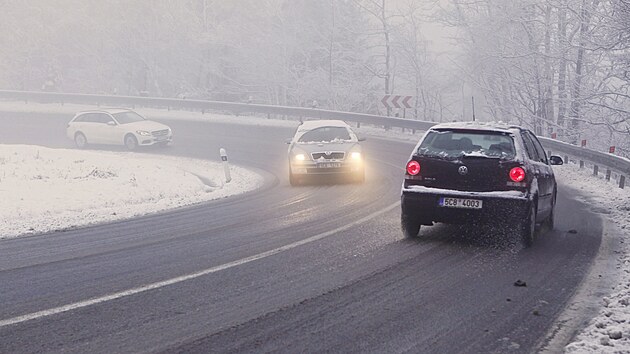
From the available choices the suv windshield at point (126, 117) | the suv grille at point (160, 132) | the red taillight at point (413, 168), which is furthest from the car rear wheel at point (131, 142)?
the red taillight at point (413, 168)

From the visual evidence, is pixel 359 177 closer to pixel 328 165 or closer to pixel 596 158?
pixel 328 165

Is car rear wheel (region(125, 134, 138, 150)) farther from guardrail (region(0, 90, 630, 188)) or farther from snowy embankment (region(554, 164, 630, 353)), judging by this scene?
snowy embankment (region(554, 164, 630, 353))

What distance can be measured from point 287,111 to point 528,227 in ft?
90.6

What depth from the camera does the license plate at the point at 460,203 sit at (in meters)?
8.70

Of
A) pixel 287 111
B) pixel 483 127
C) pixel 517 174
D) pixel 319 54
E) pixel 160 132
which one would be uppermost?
pixel 319 54

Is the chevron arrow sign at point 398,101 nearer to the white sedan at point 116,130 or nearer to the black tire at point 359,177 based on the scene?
the white sedan at point 116,130

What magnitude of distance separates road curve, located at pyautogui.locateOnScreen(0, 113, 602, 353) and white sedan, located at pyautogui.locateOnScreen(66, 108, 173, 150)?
15935 mm

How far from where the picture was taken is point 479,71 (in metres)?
39.5

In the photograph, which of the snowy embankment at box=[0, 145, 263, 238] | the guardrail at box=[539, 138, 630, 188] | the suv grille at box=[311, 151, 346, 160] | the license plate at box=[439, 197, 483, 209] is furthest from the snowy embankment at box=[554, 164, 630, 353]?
the snowy embankment at box=[0, 145, 263, 238]

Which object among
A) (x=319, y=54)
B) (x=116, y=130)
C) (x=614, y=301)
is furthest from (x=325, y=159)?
(x=319, y=54)

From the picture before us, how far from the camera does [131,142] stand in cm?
2703

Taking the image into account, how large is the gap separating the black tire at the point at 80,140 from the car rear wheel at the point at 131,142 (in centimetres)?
252

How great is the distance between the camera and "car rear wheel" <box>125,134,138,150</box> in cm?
2692

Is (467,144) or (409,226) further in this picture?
(409,226)
